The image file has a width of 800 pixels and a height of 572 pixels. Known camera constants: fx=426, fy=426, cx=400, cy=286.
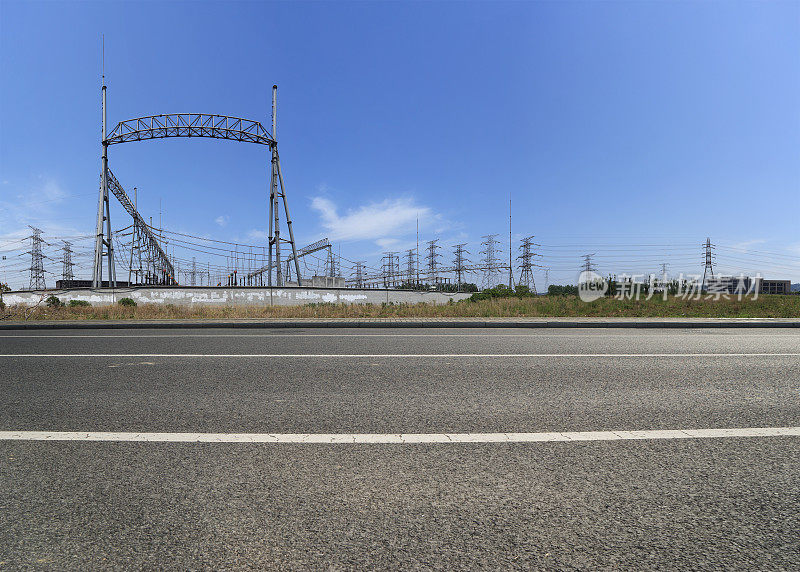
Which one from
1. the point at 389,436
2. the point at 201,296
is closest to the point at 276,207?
the point at 201,296

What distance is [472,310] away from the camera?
61.7ft

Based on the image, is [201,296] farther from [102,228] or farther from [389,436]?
[389,436]

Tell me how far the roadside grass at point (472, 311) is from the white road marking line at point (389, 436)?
13532 millimetres

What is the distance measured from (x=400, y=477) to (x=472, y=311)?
1623cm

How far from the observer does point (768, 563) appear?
1.92 m

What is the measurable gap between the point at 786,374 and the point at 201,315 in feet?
59.6

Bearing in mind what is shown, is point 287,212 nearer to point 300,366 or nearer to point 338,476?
point 300,366

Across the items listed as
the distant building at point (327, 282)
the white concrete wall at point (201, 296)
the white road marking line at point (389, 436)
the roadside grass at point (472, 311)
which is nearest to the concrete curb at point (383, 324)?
the roadside grass at point (472, 311)

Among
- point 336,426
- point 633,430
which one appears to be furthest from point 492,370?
point 336,426

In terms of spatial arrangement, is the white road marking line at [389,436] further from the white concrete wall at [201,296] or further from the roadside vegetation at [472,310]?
the white concrete wall at [201,296]

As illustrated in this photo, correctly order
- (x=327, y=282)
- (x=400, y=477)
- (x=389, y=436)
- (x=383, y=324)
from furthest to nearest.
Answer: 1. (x=327, y=282)
2. (x=383, y=324)
3. (x=389, y=436)
4. (x=400, y=477)

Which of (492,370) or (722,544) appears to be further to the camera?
(492,370)

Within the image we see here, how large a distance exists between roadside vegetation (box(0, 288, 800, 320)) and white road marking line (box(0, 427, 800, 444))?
13.5 meters

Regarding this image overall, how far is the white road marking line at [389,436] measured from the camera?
3377 mm
